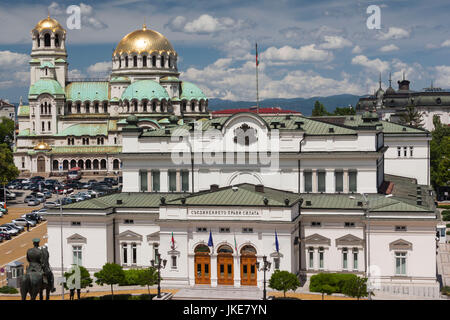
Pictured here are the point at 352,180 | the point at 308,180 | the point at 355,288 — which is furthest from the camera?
the point at 308,180

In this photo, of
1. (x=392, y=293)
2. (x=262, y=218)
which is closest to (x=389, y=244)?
(x=392, y=293)

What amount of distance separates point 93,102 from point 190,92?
23180mm

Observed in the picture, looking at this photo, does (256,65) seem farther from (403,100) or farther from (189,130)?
(403,100)

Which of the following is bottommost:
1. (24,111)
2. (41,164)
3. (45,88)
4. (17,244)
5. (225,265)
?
(17,244)

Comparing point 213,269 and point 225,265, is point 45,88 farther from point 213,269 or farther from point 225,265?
point 225,265

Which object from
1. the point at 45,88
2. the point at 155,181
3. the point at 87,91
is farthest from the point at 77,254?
the point at 87,91

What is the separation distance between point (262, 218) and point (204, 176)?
13265 millimetres

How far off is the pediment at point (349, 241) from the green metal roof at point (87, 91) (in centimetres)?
11192

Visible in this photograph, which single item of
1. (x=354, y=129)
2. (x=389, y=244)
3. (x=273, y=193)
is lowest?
(x=389, y=244)

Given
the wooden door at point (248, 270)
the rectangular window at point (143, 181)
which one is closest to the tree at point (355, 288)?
the wooden door at point (248, 270)

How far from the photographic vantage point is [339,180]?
65.2 metres

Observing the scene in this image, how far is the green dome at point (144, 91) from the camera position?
5935 inches

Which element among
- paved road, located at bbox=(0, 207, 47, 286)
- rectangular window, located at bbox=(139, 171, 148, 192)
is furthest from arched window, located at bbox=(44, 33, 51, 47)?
rectangular window, located at bbox=(139, 171, 148, 192)
